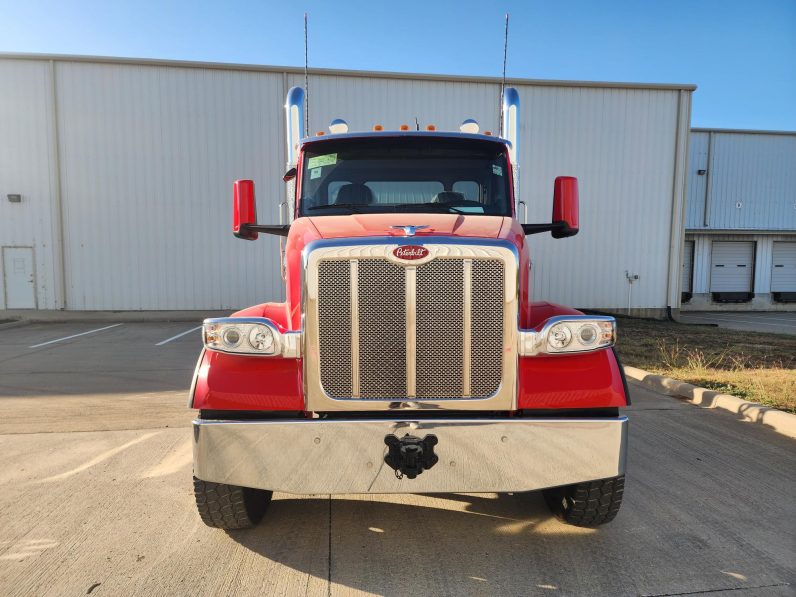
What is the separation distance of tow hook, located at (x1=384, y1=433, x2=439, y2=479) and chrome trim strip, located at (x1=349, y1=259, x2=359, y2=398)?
→ 0.34m

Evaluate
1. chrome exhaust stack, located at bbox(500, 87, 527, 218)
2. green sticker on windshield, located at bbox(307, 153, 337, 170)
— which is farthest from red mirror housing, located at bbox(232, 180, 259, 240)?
chrome exhaust stack, located at bbox(500, 87, 527, 218)

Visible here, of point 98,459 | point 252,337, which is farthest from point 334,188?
point 98,459

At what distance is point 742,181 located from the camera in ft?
76.8

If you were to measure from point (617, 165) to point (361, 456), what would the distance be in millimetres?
16401

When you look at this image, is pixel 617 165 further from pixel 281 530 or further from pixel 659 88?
pixel 281 530

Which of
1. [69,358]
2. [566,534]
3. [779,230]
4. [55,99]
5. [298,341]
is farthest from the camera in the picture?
[779,230]

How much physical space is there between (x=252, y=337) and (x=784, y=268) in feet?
89.9

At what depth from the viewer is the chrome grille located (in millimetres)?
2598

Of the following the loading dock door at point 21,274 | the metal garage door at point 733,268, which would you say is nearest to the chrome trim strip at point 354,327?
the loading dock door at point 21,274

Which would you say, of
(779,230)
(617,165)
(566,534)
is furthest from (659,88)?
(566,534)

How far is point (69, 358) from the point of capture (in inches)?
353

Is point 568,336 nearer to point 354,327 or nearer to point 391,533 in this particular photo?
point 354,327

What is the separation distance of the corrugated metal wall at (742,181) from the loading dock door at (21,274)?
2474 cm

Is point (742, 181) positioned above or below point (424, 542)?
above
